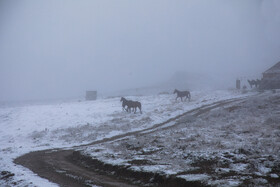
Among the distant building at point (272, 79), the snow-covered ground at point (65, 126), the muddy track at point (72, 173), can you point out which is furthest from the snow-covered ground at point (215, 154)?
the distant building at point (272, 79)

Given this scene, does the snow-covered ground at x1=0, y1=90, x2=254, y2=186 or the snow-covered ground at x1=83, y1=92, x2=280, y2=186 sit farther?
the snow-covered ground at x1=0, y1=90, x2=254, y2=186

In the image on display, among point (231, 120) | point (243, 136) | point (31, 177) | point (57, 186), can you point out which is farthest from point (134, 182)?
point (231, 120)

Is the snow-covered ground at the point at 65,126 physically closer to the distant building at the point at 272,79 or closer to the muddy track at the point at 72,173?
the muddy track at the point at 72,173

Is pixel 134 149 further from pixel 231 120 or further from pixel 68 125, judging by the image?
pixel 68 125

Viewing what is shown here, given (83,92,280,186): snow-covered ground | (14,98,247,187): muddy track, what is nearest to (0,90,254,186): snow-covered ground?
(14,98,247,187): muddy track

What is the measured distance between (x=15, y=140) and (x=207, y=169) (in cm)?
2659

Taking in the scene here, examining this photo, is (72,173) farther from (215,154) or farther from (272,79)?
(272,79)

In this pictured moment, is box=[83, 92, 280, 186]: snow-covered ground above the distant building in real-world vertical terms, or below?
below

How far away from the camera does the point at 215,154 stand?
1349 centimetres

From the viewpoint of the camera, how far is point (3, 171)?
533 inches

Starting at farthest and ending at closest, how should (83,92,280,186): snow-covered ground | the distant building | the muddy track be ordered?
the distant building → the muddy track → (83,92,280,186): snow-covered ground

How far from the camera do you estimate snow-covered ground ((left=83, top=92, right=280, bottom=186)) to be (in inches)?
392

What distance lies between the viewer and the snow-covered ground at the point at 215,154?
995 cm

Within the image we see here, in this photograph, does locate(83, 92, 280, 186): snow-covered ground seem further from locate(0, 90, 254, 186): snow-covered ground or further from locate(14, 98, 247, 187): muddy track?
locate(0, 90, 254, 186): snow-covered ground
